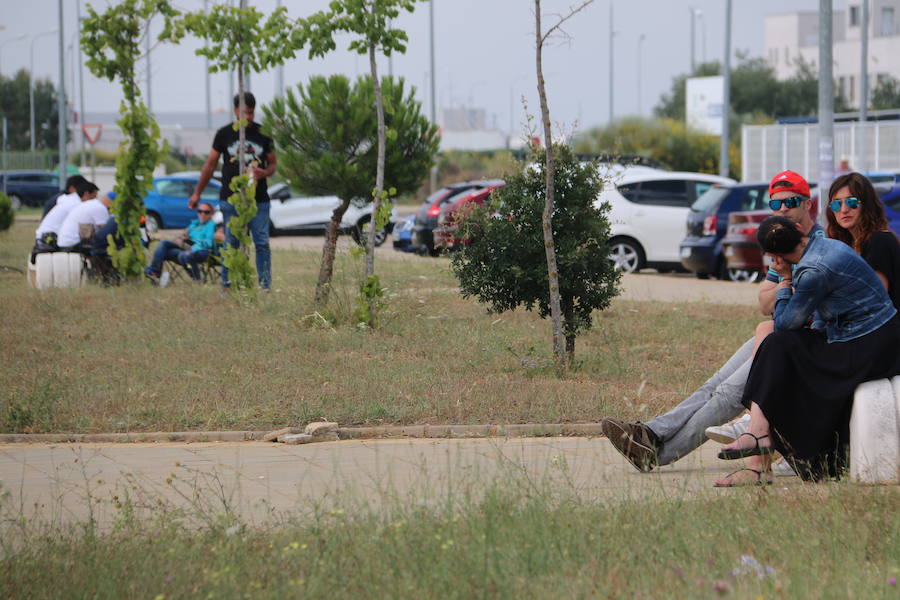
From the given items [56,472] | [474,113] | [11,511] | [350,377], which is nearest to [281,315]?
[350,377]

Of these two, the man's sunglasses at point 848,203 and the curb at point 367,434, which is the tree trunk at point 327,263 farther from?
the man's sunglasses at point 848,203

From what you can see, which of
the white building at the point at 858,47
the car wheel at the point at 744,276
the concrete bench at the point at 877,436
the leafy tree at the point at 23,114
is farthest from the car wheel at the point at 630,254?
the leafy tree at the point at 23,114

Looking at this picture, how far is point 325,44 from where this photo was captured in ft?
40.6

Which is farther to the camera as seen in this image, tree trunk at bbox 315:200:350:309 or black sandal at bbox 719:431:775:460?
tree trunk at bbox 315:200:350:309

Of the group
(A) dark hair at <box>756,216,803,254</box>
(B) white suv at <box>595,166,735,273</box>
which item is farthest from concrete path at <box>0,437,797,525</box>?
(B) white suv at <box>595,166,735,273</box>

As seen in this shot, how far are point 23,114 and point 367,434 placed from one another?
93041 millimetres

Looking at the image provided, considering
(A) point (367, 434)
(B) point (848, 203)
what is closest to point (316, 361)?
(A) point (367, 434)

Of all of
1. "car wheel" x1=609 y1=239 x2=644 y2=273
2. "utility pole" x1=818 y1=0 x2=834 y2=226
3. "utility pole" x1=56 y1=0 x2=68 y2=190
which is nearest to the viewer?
"utility pole" x1=818 y1=0 x2=834 y2=226

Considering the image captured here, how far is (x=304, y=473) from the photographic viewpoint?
6.65m

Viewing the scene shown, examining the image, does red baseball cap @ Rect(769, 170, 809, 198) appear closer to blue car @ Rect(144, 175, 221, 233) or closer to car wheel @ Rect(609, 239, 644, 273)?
car wheel @ Rect(609, 239, 644, 273)

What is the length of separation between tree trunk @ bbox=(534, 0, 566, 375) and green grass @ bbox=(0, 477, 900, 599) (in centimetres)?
357

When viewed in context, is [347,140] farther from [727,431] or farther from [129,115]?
[727,431]

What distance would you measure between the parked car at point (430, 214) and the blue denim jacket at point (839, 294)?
61.1 ft

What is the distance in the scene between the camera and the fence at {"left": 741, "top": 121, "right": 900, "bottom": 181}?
37719 millimetres
